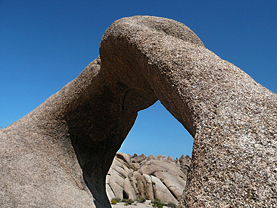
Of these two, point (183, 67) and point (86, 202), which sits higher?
point (183, 67)

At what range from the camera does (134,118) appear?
7.78m

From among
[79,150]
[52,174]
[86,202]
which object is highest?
[79,150]

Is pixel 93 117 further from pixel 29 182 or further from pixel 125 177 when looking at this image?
pixel 125 177

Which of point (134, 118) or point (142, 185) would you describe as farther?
point (142, 185)

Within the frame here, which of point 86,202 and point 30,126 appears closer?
point 86,202

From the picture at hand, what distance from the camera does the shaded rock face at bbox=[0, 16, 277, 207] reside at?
6.82 feet

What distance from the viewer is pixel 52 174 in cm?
521

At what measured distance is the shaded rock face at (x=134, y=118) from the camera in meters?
2.08

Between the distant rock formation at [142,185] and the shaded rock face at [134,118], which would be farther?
the distant rock formation at [142,185]

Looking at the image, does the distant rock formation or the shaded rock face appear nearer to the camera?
the shaded rock face

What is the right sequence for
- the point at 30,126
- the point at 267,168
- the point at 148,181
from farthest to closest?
1. the point at 148,181
2. the point at 30,126
3. the point at 267,168

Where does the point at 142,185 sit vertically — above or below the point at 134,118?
below

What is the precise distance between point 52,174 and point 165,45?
12.6 ft

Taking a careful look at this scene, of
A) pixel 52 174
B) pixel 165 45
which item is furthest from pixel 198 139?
pixel 52 174
